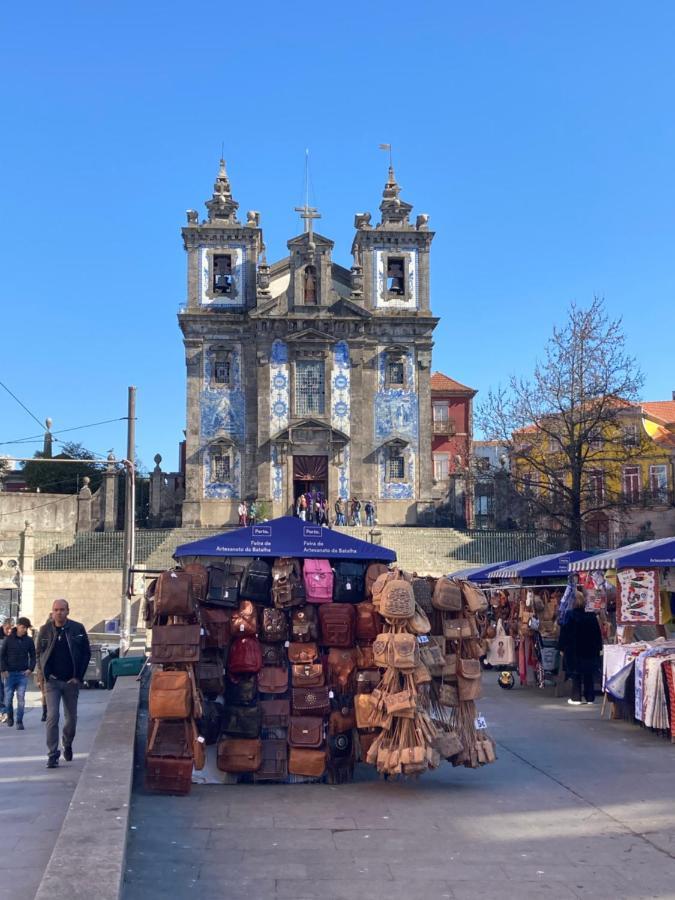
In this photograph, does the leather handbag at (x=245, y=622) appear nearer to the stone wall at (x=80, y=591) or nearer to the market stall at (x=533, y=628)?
the market stall at (x=533, y=628)

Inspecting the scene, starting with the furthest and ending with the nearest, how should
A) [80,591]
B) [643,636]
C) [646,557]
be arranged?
[80,591] < [643,636] < [646,557]

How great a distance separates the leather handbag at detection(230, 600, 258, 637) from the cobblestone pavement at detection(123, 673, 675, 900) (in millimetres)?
1437

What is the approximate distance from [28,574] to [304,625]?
32064 mm

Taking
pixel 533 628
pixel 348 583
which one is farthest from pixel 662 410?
pixel 348 583

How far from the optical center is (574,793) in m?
9.80

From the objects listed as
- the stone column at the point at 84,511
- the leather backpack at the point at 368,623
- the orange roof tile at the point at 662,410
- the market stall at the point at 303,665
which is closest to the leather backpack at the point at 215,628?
the market stall at the point at 303,665

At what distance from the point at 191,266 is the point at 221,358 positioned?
4670mm

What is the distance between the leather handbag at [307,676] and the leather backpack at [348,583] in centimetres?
76

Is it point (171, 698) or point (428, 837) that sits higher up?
point (171, 698)

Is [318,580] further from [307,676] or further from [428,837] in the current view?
[428,837]

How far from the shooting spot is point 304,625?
34.2 feet

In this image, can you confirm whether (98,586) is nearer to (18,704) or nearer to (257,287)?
(257,287)

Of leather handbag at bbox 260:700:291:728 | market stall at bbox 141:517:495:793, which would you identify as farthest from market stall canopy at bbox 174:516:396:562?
leather handbag at bbox 260:700:291:728

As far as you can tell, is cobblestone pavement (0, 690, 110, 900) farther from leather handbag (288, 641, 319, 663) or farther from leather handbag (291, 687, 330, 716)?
leather handbag (288, 641, 319, 663)
